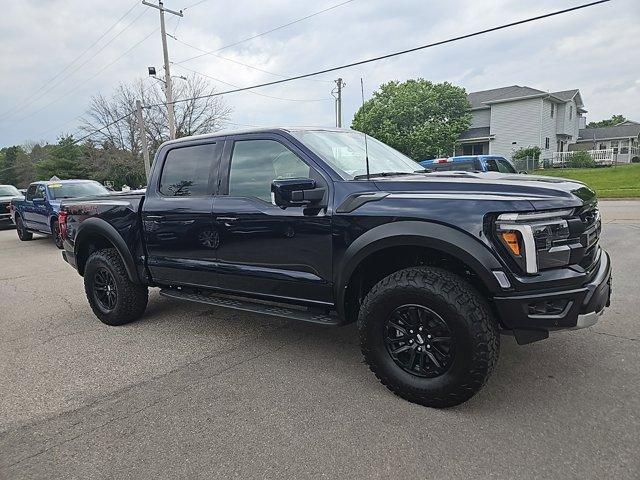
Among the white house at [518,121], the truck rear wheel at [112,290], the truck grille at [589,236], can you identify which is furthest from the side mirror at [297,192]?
the white house at [518,121]

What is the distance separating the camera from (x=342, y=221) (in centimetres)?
312

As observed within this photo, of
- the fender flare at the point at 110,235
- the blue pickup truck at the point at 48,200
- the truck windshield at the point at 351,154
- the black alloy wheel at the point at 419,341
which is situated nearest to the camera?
the black alloy wheel at the point at 419,341

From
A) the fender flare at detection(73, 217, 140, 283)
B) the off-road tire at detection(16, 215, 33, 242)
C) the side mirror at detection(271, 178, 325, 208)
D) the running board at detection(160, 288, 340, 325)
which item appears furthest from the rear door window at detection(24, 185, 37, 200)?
the side mirror at detection(271, 178, 325, 208)

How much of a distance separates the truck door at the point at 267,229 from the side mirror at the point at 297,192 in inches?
4.8

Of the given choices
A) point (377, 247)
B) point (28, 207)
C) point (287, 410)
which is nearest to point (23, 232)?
point (28, 207)

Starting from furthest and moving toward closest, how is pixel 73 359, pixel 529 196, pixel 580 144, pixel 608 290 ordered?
1. pixel 580 144
2. pixel 73 359
3. pixel 608 290
4. pixel 529 196

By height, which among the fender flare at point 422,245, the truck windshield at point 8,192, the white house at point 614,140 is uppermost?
the white house at point 614,140

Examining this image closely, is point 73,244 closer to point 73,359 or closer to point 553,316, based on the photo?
point 73,359

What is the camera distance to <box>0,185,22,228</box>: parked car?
16.1m

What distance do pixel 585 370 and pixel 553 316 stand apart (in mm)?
1064

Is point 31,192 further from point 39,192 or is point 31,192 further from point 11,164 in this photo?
point 11,164

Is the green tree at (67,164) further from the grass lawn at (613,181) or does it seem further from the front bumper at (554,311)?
the front bumper at (554,311)

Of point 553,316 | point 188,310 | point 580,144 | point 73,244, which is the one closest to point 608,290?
point 553,316

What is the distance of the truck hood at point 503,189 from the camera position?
8.62 ft
